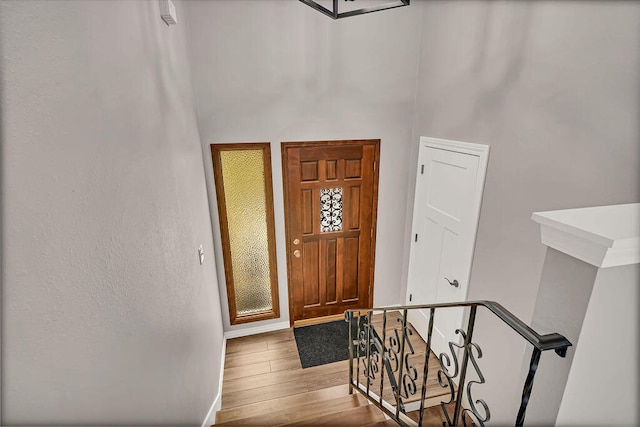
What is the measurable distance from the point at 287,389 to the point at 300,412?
64cm

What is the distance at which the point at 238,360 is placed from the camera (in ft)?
11.0

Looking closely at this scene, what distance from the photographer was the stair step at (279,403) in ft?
8.40

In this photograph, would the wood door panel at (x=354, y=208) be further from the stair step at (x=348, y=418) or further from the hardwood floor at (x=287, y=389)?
the stair step at (x=348, y=418)

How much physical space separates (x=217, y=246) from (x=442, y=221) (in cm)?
226

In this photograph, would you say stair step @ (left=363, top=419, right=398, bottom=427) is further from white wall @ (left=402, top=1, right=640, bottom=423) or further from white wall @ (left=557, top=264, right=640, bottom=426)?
white wall @ (left=557, top=264, right=640, bottom=426)

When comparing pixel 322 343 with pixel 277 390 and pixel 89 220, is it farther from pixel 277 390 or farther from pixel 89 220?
pixel 89 220

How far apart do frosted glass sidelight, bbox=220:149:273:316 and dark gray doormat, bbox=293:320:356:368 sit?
53 cm

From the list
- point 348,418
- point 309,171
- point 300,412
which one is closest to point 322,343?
point 300,412

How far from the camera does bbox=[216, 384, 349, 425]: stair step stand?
8.40 feet

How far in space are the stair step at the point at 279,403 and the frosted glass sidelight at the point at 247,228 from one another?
114 centimetres

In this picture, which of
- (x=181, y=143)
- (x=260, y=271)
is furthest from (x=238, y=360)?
(x=181, y=143)

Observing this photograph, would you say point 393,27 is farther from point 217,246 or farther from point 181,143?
point 217,246

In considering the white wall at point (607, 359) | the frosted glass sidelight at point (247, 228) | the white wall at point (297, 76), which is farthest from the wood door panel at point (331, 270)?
the white wall at point (607, 359)

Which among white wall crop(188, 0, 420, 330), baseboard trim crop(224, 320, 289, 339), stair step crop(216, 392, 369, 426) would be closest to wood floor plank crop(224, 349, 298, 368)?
baseboard trim crop(224, 320, 289, 339)
